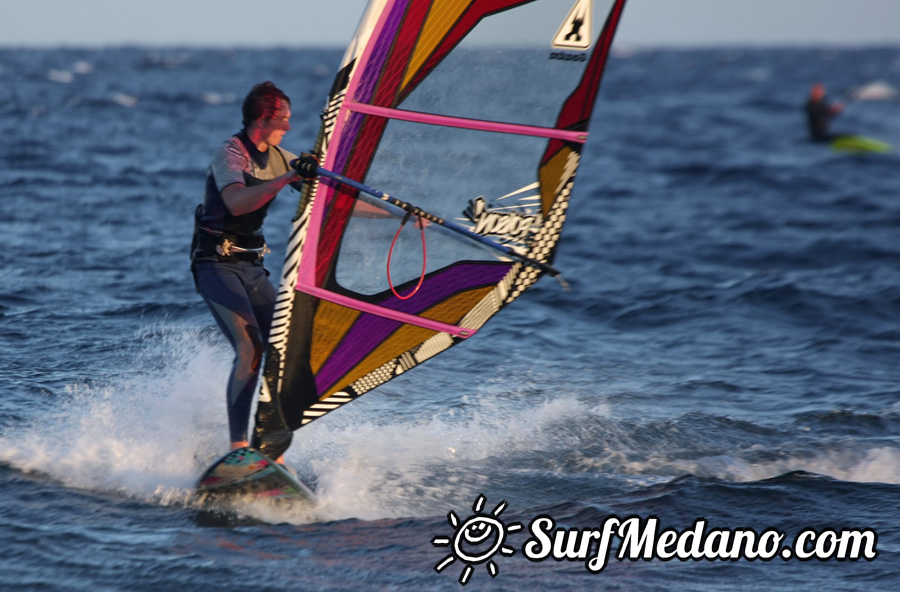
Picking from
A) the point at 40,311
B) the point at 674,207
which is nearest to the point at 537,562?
the point at 40,311

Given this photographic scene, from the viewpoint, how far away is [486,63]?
4.78 metres

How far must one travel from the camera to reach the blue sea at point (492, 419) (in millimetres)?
4281

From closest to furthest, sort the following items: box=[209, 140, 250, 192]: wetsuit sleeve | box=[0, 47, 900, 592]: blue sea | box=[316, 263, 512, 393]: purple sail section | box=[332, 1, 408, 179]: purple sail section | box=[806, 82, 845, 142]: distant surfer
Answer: box=[0, 47, 900, 592]: blue sea → box=[209, 140, 250, 192]: wetsuit sleeve → box=[332, 1, 408, 179]: purple sail section → box=[316, 263, 512, 393]: purple sail section → box=[806, 82, 845, 142]: distant surfer

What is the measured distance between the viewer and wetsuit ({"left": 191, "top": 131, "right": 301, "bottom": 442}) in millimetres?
4621

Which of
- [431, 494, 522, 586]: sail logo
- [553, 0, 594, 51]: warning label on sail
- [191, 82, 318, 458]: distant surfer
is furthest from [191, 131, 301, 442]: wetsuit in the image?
[553, 0, 594, 51]: warning label on sail

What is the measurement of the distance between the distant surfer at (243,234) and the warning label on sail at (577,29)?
1.33 metres

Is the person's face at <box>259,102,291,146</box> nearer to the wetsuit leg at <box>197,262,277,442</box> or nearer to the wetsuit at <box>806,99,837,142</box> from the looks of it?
the wetsuit leg at <box>197,262,277,442</box>

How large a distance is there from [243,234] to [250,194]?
17.5 inches

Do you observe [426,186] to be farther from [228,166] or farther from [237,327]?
[237,327]

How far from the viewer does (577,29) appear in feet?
15.2

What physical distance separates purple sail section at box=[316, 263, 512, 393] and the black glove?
0.87 meters

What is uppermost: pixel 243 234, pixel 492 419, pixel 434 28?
pixel 434 28

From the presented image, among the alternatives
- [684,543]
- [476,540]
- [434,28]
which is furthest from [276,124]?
[684,543]

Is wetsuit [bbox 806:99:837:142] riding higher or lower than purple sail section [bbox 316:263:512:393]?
higher
